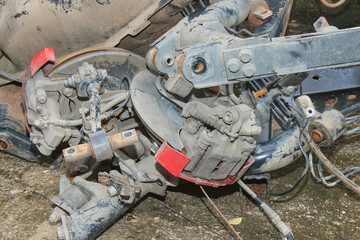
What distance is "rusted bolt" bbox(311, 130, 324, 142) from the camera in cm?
191

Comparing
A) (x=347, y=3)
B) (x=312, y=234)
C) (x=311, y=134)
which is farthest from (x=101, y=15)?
(x=347, y=3)

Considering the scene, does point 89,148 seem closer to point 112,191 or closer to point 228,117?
point 112,191

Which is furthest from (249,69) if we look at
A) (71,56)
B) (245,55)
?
(71,56)

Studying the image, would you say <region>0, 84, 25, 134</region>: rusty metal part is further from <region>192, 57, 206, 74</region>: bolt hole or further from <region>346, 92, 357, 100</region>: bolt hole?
<region>346, 92, 357, 100</region>: bolt hole

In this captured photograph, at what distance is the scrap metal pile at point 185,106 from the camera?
1770mm

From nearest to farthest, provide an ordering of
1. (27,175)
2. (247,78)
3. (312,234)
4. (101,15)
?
(247,78), (312,234), (101,15), (27,175)

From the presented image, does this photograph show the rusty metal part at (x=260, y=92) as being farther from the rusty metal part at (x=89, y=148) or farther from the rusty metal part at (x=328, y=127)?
the rusty metal part at (x=89, y=148)

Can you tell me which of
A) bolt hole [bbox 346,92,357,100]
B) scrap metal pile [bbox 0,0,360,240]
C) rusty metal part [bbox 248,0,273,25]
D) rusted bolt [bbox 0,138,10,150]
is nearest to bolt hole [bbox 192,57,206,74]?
scrap metal pile [bbox 0,0,360,240]

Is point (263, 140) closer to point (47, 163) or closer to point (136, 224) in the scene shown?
point (136, 224)

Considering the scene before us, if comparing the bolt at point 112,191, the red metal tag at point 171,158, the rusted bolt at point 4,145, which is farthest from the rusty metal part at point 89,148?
the rusted bolt at point 4,145

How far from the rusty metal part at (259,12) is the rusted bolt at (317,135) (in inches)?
29.4

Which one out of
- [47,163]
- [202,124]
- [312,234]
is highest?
[202,124]

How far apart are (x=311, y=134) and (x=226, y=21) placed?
699 mm

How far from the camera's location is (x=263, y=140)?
7.70ft
